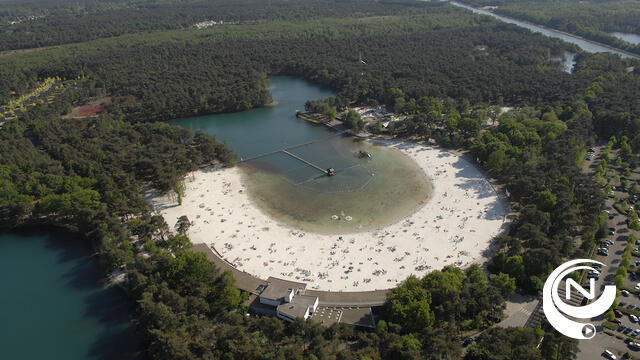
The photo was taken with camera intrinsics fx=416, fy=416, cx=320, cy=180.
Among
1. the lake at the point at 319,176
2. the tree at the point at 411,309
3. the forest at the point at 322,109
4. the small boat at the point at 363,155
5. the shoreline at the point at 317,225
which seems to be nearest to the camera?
the forest at the point at 322,109

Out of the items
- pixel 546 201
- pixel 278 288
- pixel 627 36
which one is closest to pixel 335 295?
pixel 278 288

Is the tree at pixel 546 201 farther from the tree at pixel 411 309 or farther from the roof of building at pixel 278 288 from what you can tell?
the roof of building at pixel 278 288

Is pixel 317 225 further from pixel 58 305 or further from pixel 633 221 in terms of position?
pixel 633 221

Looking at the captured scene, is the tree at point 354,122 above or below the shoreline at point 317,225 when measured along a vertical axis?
above

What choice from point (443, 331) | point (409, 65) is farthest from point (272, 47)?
point (443, 331)

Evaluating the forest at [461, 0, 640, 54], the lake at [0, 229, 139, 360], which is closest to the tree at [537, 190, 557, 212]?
the lake at [0, 229, 139, 360]

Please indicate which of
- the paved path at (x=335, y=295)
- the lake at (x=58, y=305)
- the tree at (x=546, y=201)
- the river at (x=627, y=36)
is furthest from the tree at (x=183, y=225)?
the river at (x=627, y=36)
